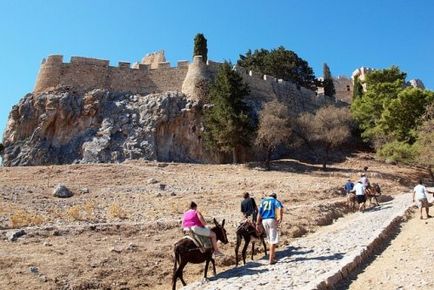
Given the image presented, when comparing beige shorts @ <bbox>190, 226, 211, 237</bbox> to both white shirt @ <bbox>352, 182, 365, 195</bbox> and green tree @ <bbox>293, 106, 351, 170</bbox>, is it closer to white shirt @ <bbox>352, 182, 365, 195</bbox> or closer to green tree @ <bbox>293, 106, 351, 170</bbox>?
white shirt @ <bbox>352, 182, 365, 195</bbox>

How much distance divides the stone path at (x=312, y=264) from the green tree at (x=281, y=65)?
3731cm

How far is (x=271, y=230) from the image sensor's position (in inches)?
436

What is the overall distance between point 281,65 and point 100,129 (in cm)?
2321

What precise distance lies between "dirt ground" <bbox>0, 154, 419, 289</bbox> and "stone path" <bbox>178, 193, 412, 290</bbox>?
1685 mm

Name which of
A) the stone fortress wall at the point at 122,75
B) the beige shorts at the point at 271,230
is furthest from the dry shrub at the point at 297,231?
the stone fortress wall at the point at 122,75

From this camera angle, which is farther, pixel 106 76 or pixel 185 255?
pixel 106 76

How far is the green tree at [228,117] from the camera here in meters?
32.3

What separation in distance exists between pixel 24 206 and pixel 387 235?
12862mm

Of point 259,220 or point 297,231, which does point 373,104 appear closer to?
point 297,231

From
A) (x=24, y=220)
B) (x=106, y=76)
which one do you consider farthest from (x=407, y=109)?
(x=24, y=220)

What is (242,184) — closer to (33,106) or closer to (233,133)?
(233,133)

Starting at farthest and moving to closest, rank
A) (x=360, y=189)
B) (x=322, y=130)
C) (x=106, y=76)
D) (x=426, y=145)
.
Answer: (x=106, y=76), (x=322, y=130), (x=426, y=145), (x=360, y=189)

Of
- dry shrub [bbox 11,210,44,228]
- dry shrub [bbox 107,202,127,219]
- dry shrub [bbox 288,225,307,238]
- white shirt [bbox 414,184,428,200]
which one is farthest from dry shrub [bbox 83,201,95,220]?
white shirt [bbox 414,184,428,200]

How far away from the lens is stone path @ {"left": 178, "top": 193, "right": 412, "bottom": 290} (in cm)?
852
